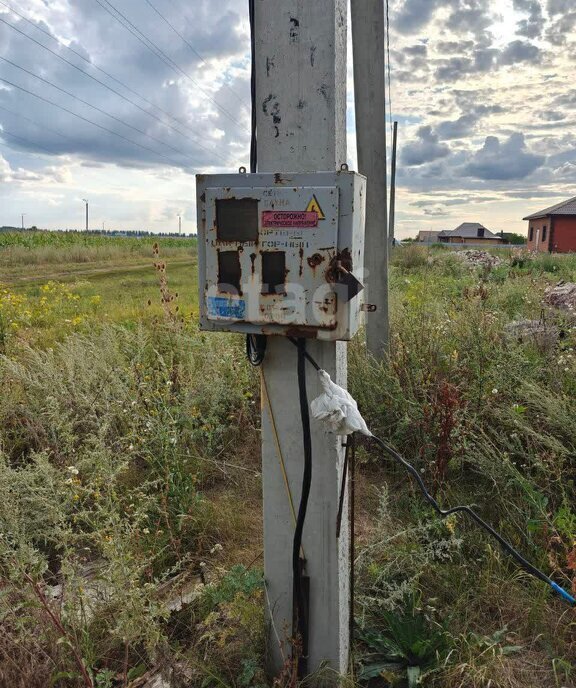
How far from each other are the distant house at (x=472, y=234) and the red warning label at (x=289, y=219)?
61.8 m

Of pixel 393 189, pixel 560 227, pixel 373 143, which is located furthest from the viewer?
pixel 560 227

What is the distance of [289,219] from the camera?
4.39 ft

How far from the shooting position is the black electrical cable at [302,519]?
4.85ft

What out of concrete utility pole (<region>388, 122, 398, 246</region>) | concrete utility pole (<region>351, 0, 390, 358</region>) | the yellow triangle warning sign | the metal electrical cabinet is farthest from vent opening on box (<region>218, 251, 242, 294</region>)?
concrete utility pole (<region>388, 122, 398, 246</region>)

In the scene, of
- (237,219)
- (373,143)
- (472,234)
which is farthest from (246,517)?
(472,234)

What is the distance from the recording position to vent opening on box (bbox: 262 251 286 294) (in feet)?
4.49

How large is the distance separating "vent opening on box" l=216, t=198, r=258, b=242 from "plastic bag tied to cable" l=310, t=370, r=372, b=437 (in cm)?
47

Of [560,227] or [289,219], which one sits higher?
[560,227]

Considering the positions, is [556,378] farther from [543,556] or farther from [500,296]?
[500,296]

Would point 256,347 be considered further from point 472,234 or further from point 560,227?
point 472,234

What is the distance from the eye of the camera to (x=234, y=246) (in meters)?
1.41

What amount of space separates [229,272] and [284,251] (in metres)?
0.18

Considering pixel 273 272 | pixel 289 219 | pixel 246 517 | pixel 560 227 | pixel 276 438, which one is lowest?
pixel 246 517

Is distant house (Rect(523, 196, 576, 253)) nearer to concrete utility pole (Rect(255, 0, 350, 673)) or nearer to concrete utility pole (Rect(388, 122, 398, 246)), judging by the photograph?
concrete utility pole (Rect(388, 122, 398, 246))
